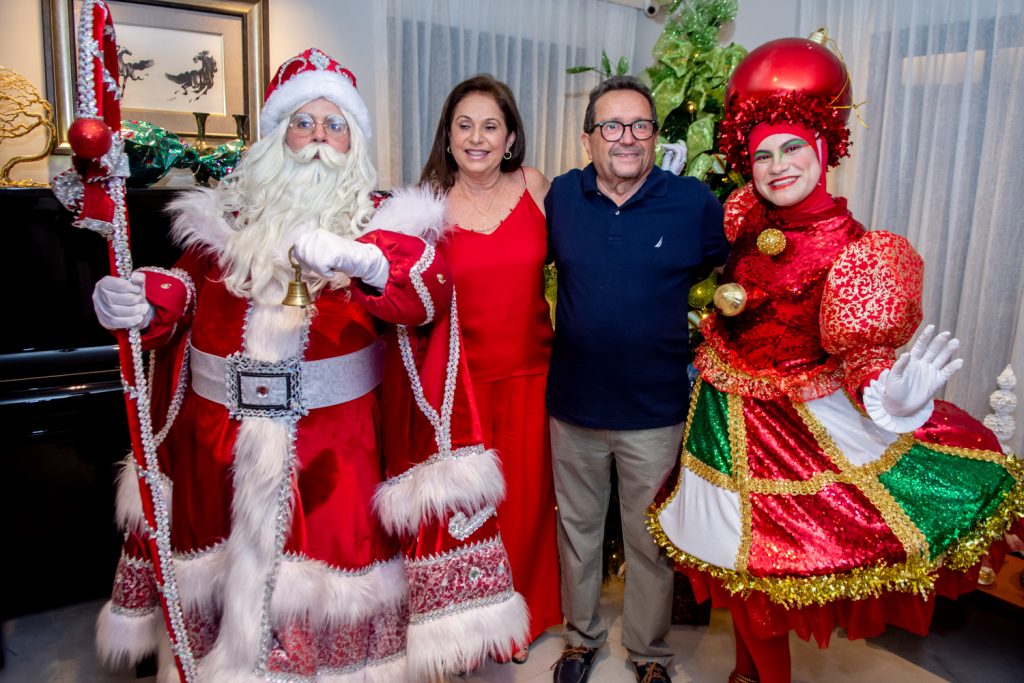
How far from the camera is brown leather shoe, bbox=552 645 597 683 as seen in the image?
2.55 m

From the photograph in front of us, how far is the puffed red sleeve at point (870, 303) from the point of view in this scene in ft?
5.89

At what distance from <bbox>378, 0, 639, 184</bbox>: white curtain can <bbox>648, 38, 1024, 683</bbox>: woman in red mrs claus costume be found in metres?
2.47

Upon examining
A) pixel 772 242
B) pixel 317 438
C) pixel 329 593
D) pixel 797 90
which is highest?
pixel 797 90

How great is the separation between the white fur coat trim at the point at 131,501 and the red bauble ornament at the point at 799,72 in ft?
6.19

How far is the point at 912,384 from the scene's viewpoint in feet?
5.61

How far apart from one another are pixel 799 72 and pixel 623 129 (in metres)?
0.54

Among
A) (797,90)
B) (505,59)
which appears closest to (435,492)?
(797,90)

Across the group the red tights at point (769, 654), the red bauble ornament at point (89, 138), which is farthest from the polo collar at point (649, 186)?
the red bauble ornament at point (89, 138)

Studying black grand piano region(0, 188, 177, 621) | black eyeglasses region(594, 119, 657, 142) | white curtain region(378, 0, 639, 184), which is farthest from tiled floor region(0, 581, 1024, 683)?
white curtain region(378, 0, 639, 184)

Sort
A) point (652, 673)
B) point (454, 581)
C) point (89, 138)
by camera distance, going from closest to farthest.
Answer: point (89, 138)
point (454, 581)
point (652, 673)

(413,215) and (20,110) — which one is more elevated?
(20,110)

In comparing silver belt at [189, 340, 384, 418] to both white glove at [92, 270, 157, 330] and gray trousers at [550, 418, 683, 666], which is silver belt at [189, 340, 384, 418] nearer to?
white glove at [92, 270, 157, 330]

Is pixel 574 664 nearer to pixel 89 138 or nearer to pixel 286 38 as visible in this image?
pixel 89 138

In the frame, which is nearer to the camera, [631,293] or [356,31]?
[631,293]
